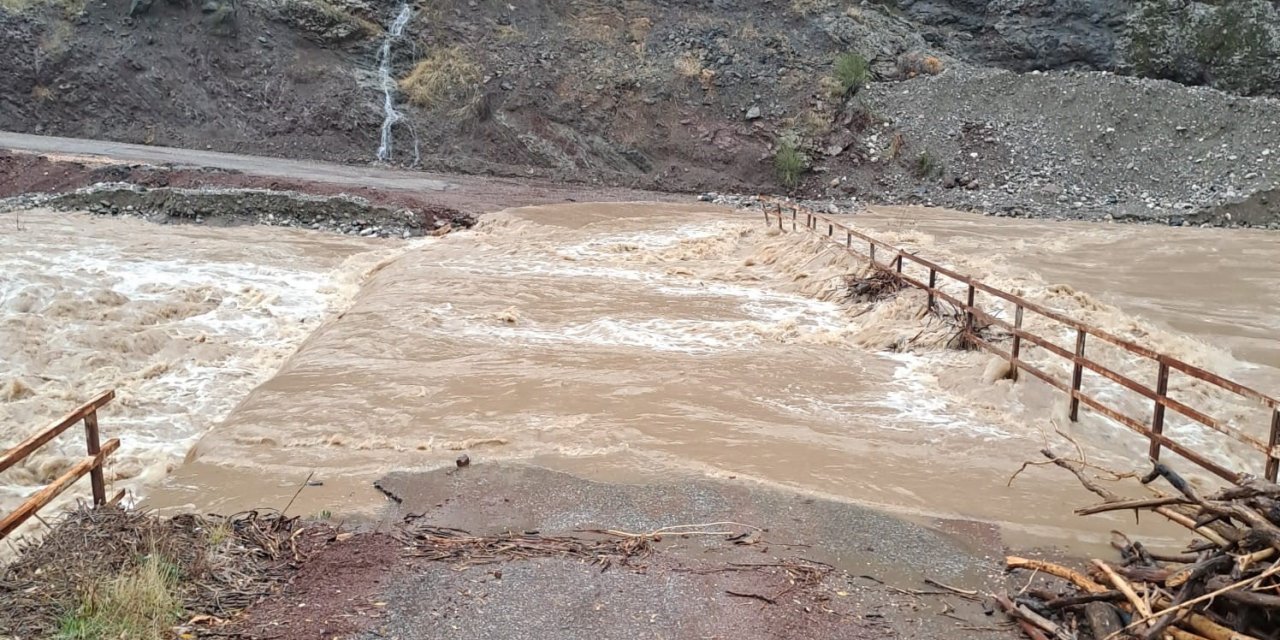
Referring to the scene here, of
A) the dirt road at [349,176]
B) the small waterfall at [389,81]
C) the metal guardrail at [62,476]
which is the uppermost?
the small waterfall at [389,81]

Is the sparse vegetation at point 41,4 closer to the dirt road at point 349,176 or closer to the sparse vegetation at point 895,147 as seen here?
the dirt road at point 349,176

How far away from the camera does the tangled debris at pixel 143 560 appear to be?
13.6 feet

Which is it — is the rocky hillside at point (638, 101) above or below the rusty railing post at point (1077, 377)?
above

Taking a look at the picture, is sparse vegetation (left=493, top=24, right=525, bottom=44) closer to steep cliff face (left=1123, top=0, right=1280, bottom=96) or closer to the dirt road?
the dirt road

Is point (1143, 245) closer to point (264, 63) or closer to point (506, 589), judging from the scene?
point (506, 589)

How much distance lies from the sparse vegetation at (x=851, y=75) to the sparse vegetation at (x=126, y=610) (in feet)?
98.7

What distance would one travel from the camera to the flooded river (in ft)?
24.1

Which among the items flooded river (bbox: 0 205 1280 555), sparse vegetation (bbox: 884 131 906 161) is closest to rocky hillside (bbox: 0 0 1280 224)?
sparse vegetation (bbox: 884 131 906 161)

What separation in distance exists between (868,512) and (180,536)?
433 cm

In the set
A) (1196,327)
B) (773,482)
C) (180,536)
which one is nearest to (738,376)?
(773,482)

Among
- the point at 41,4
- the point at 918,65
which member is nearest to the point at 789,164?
the point at 918,65

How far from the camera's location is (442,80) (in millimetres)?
31203

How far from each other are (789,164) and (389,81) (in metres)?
14.4

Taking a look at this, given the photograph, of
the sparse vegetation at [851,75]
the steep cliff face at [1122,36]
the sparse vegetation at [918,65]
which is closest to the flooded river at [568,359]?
the sparse vegetation at [851,75]
